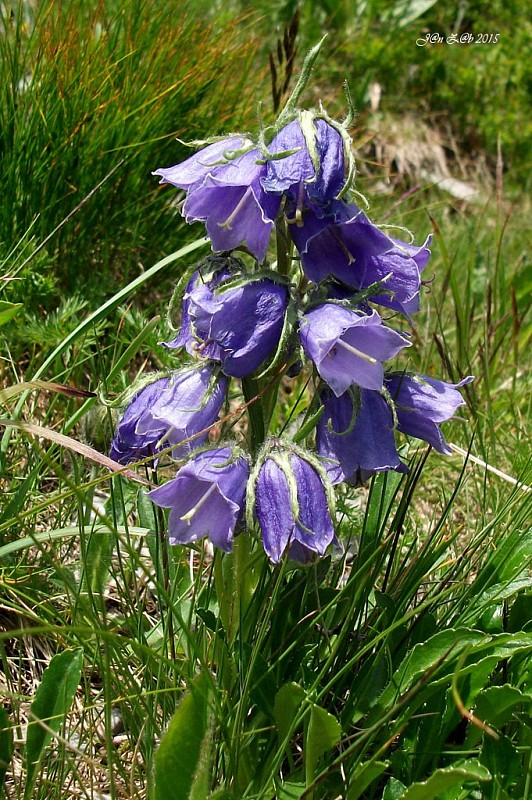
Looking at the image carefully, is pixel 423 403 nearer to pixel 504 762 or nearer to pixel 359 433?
pixel 359 433

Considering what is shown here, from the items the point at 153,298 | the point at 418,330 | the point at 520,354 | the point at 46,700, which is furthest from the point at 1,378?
the point at 520,354

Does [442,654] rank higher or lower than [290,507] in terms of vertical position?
lower

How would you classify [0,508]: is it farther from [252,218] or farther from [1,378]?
[252,218]

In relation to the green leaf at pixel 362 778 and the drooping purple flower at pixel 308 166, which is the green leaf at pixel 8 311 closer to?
the drooping purple flower at pixel 308 166

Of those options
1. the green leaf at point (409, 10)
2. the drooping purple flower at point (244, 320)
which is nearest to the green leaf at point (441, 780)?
the drooping purple flower at point (244, 320)

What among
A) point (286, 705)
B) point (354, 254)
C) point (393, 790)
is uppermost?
point (354, 254)

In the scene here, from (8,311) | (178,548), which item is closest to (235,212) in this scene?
(8,311)
